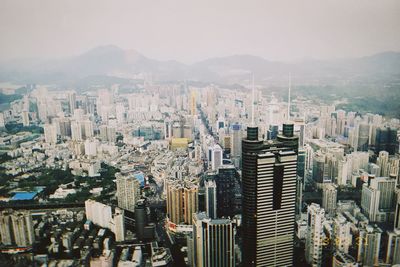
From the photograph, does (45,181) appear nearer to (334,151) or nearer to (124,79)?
(124,79)

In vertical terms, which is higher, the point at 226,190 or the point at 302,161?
the point at 302,161

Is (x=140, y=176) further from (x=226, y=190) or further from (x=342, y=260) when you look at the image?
(x=342, y=260)

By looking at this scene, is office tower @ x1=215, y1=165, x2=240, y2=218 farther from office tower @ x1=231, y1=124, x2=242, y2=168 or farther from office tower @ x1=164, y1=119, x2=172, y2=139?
office tower @ x1=164, y1=119, x2=172, y2=139


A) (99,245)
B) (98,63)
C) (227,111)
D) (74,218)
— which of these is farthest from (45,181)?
(227,111)

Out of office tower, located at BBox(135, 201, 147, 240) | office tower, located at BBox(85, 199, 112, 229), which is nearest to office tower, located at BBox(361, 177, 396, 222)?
office tower, located at BBox(135, 201, 147, 240)

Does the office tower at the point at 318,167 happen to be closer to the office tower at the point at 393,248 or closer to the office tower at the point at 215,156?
the office tower at the point at 393,248

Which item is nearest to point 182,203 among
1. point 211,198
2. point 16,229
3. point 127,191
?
point 211,198
